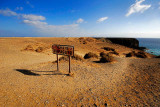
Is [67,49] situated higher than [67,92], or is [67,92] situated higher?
[67,49]

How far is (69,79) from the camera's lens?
696 cm

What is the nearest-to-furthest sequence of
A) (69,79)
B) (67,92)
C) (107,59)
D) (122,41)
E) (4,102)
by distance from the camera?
(4,102)
(67,92)
(69,79)
(107,59)
(122,41)

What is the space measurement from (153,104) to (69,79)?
5123mm

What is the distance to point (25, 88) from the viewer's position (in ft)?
18.3

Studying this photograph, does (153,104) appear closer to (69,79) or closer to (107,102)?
(107,102)

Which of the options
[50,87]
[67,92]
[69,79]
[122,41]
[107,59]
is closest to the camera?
[67,92]

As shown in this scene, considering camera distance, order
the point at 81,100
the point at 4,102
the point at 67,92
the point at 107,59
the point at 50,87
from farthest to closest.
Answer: the point at 107,59
the point at 50,87
the point at 67,92
the point at 81,100
the point at 4,102

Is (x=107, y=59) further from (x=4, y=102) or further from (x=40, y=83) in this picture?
(x=4, y=102)

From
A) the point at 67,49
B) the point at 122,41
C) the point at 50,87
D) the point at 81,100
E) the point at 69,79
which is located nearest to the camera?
the point at 81,100

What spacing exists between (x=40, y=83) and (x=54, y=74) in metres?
1.66

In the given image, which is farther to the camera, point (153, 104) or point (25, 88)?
point (25, 88)

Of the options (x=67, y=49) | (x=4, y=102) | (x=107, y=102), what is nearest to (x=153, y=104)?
(x=107, y=102)

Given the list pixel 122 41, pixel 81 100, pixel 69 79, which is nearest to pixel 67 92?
pixel 81 100

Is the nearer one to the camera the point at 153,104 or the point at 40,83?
the point at 153,104
